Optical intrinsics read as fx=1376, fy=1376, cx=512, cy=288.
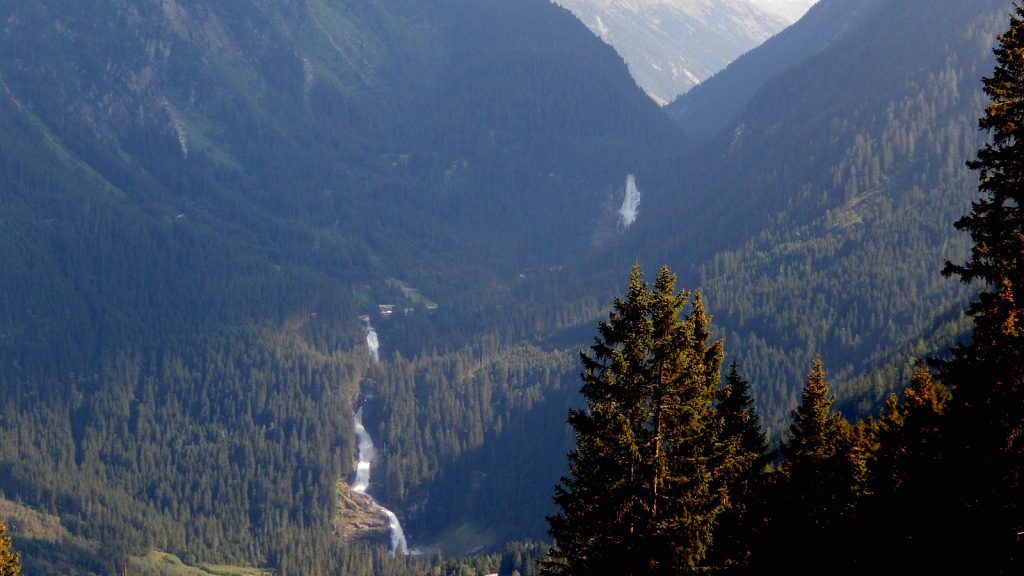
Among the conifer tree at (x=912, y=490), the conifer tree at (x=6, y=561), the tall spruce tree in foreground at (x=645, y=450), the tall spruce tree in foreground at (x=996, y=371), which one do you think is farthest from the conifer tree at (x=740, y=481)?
the conifer tree at (x=6, y=561)

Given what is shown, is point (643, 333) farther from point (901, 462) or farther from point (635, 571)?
point (901, 462)

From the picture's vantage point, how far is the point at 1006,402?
1583 inches

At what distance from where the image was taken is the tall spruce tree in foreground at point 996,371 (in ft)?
132

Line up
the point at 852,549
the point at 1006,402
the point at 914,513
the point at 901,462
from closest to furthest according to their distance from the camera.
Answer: the point at 1006,402 < the point at 914,513 < the point at 901,462 < the point at 852,549

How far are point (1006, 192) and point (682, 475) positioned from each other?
1459 centimetres

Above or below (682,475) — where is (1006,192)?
above

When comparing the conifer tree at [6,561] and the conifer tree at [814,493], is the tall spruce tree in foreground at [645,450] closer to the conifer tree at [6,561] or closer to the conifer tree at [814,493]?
the conifer tree at [814,493]

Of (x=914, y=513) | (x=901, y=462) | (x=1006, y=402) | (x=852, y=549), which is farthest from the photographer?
(x=852, y=549)

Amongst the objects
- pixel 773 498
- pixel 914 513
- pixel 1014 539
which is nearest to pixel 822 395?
pixel 773 498

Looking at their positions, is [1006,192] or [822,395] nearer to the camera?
[1006,192]

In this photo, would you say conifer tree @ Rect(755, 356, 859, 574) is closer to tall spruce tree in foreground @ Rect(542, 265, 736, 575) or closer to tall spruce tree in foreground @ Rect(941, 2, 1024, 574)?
tall spruce tree in foreground @ Rect(542, 265, 736, 575)

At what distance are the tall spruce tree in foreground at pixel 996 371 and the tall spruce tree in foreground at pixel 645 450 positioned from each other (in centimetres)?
933

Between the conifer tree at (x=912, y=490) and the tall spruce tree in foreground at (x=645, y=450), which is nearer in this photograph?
the conifer tree at (x=912, y=490)

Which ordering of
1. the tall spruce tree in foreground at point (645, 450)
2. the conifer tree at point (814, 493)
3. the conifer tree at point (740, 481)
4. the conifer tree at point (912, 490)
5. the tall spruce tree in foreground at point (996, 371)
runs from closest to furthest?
1. the tall spruce tree in foreground at point (996, 371)
2. the conifer tree at point (912, 490)
3. the tall spruce tree in foreground at point (645, 450)
4. the conifer tree at point (740, 481)
5. the conifer tree at point (814, 493)
